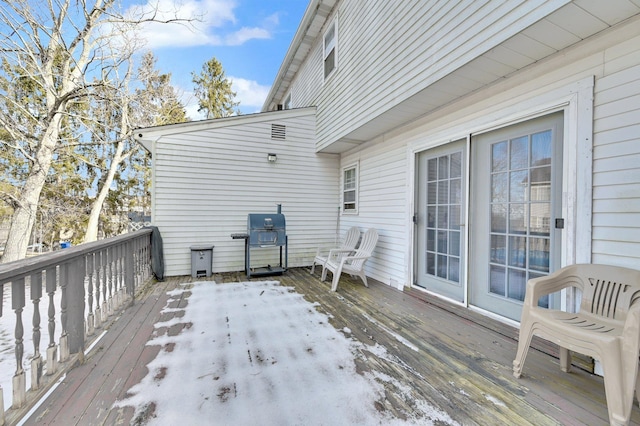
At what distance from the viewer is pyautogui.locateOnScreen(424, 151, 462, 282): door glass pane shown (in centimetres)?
348

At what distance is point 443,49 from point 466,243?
2.17m

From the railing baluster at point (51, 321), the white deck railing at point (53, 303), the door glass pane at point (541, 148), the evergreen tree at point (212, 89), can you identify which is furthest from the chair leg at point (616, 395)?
the evergreen tree at point (212, 89)

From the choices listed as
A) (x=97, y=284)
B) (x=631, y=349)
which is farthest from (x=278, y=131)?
(x=631, y=349)

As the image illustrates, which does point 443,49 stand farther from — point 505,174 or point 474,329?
point 474,329

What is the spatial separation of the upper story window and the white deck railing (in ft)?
15.2

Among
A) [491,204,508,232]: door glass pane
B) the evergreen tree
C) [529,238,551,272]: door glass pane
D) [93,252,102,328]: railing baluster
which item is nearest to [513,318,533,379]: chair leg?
[529,238,551,272]: door glass pane

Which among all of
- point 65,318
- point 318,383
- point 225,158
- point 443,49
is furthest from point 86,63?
point 318,383

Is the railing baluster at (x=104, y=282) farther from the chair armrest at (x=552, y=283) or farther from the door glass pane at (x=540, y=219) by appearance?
the door glass pane at (x=540, y=219)

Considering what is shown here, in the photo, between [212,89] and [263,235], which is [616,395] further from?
Result: [212,89]

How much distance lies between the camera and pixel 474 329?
2744 millimetres

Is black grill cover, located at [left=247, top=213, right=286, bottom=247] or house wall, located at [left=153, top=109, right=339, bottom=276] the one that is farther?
house wall, located at [left=153, top=109, right=339, bottom=276]

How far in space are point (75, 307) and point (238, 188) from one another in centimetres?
369

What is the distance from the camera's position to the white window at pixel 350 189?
569 centimetres

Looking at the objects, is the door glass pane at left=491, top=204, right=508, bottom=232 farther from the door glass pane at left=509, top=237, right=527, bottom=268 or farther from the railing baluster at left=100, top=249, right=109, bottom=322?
the railing baluster at left=100, top=249, right=109, bottom=322
